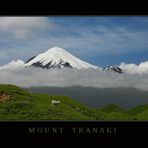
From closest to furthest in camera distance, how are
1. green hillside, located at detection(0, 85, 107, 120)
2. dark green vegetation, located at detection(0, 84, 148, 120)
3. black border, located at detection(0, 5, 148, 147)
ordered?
black border, located at detection(0, 5, 148, 147), dark green vegetation, located at detection(0, 84, 148, 120), green hillside, located at detection(0, 85, 107, 120)

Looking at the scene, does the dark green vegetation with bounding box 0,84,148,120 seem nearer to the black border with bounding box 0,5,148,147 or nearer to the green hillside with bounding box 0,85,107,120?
the green hillside with bounding box 0,85,107,120

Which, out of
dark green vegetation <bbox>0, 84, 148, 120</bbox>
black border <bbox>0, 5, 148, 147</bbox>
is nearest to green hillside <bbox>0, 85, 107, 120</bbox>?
dark green vegetation <bbox>0, 84, 148, 120</bbox>

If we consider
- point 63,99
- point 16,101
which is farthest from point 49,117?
point 16,101
